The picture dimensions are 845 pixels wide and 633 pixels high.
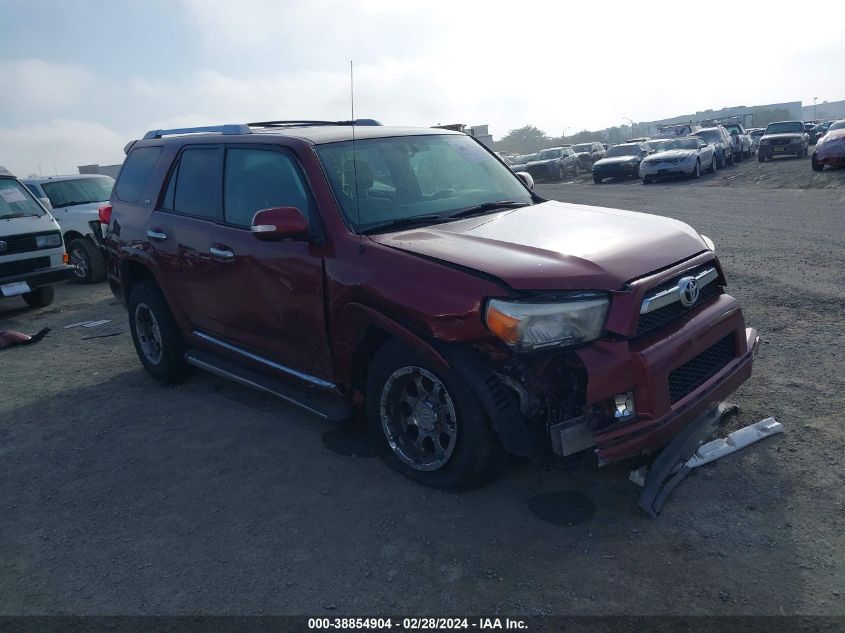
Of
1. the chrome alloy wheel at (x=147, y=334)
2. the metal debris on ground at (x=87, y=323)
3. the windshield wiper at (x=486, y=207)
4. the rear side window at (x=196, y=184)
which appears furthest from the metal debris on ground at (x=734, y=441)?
the metal debris on ground at (x=87, y=323)

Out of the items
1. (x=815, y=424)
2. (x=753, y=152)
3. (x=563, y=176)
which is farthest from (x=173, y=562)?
(x=753, y=152)

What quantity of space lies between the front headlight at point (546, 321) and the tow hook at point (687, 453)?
0.85 meters

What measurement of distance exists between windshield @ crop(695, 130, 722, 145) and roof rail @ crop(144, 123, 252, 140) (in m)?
25.4

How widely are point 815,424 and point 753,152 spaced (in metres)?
36.2

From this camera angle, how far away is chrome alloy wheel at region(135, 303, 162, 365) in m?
5.85

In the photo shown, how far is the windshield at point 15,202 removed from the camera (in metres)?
9.68

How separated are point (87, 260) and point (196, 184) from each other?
762 centimetres

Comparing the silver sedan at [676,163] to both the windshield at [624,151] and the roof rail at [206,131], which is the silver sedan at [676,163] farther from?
the roof rail at [206,131]

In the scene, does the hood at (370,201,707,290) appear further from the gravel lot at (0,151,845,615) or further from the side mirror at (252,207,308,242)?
the gravel lot at (0,151,845,615)

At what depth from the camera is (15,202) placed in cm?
987

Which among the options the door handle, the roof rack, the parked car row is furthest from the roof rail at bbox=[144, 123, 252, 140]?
the parked car row

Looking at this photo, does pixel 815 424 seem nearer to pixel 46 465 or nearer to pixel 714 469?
pixel 714 469

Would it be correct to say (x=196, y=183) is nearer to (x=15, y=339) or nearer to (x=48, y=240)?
(x=15, y=339)

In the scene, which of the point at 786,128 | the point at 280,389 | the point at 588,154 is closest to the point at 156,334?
the point at 280,389
